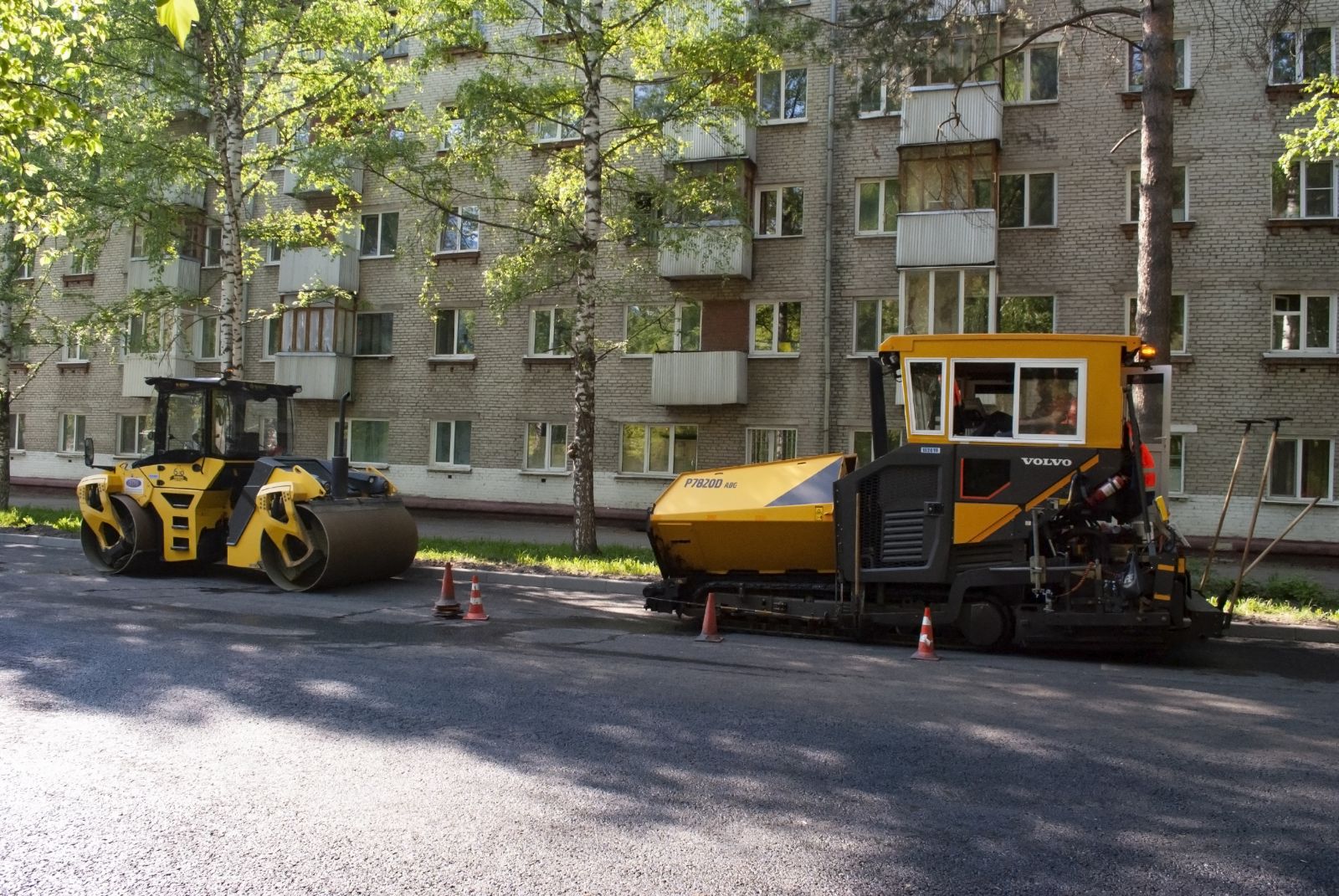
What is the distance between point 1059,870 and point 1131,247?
1876 cm

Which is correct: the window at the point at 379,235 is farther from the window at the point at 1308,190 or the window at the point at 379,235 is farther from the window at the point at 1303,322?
the window at the point at 1303,322

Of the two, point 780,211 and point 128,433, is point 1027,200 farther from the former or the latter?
point 128,433

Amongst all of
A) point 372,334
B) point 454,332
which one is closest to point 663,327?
point 454,332

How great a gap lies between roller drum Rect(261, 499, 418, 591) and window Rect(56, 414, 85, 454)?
24.1 meters

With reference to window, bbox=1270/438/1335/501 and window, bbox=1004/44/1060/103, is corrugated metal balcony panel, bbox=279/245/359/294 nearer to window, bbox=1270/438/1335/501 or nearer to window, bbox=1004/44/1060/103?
window, bbox=1004/44/1060/103

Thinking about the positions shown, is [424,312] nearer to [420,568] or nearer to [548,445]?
[548,445]

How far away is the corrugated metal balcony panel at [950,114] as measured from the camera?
798 inches

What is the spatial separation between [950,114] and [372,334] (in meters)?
15.8

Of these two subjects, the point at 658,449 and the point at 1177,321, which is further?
the point at 658,449

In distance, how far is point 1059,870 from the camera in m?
3.89

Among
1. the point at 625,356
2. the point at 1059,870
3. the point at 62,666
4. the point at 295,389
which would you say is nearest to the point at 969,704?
the point at 1059,870

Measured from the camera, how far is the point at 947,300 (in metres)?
21.0

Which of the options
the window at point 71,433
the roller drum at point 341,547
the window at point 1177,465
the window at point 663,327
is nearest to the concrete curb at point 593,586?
the roller drum at point 341,547

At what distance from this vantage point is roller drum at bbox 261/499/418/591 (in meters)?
11.6
